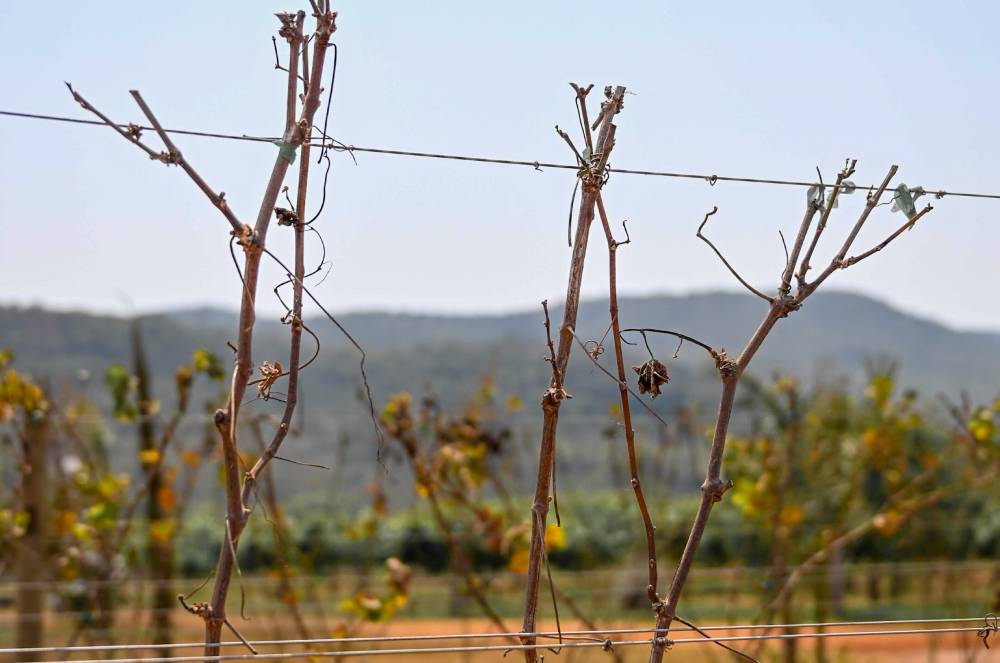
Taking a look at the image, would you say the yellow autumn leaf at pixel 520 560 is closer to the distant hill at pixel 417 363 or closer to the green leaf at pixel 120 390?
the distant hill at pixel 417 363

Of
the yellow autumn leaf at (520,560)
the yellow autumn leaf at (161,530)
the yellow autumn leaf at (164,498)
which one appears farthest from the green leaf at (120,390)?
the yellow autumn leaf at (164,498)

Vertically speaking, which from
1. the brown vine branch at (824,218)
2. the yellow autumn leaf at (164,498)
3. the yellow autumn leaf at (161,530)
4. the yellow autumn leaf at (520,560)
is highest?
the brown vine branch at (824,218)

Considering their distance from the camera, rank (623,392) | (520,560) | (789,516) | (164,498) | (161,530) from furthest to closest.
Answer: (789,516) → (164,498) → (161,530) → (520,560) → (623,392)

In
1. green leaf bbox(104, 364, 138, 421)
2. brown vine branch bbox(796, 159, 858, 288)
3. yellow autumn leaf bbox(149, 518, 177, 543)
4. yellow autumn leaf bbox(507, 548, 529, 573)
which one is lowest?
yellow autumn leaf bbox(149, 518, 177, 543)

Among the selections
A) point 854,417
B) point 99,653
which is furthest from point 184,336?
point 99,653

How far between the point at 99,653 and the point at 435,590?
222 inches

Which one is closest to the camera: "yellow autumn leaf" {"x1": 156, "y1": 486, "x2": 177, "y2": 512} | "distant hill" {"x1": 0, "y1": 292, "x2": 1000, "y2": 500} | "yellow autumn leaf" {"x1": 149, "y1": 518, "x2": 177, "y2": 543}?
"yellow autumn leaf" {"x1": 149, "y1": 518, "x2": 177, "y2": 543}

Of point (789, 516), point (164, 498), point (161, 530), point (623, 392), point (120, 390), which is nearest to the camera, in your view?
point (623, 392)

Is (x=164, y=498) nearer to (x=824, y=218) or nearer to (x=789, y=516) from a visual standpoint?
(x=789, y=516)

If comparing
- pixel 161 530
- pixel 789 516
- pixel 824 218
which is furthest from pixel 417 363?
pixel 824 218

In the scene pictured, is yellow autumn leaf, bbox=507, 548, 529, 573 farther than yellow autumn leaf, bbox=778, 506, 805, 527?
No

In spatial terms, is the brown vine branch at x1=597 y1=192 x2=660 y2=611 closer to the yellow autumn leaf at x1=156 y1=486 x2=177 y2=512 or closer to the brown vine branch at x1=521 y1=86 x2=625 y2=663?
the brown vine branch at x1=521 y1=86 x2=625 y2=663

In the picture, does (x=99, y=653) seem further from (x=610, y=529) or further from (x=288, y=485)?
(x=288, y=485)

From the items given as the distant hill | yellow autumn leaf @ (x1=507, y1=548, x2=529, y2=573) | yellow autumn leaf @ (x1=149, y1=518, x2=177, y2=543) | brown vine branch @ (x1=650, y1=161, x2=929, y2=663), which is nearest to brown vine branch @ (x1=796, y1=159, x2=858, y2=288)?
brown vine branch @ (x1=650, y1=161, x2=929, y2=663)
